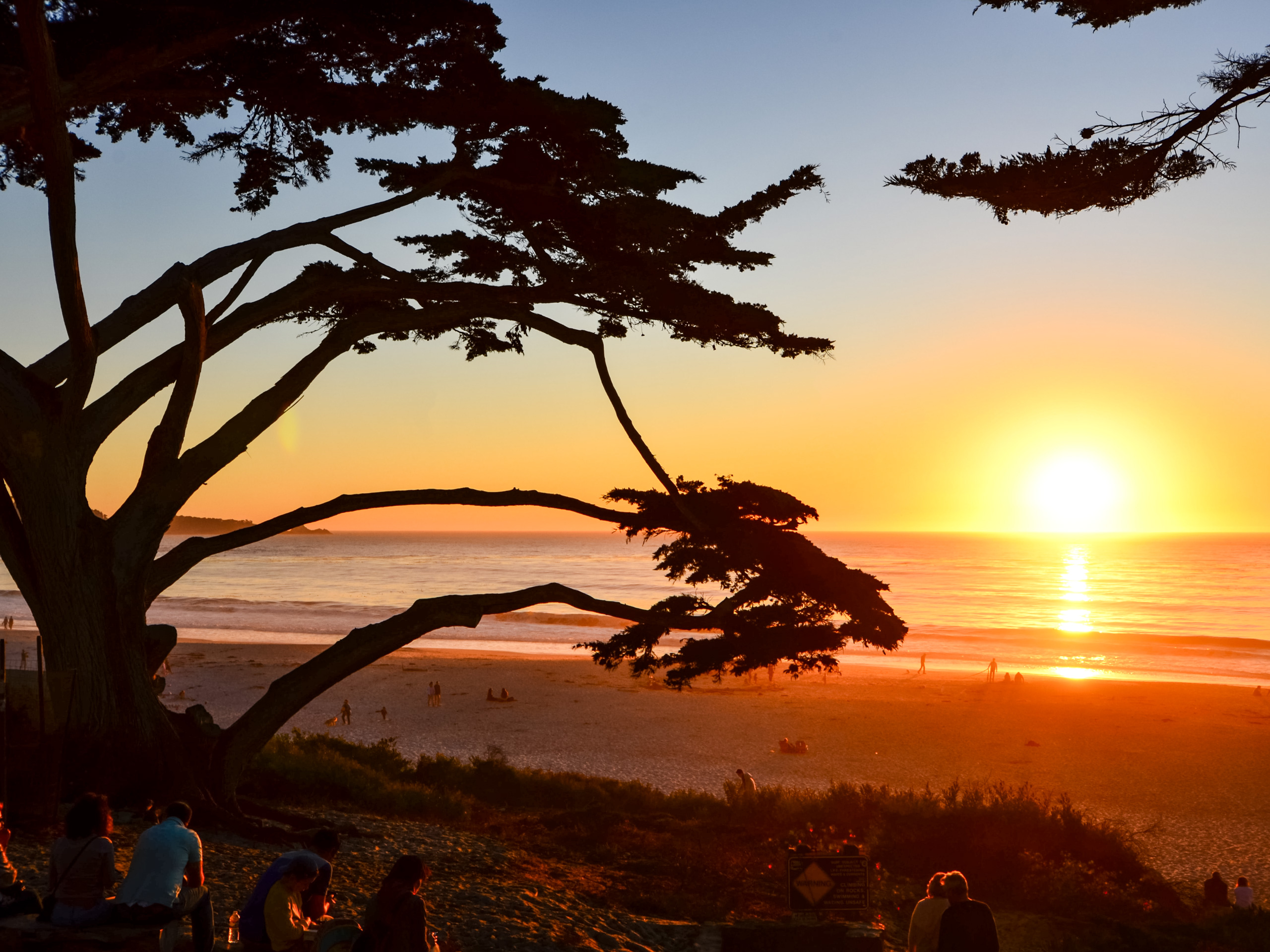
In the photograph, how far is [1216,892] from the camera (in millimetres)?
12648

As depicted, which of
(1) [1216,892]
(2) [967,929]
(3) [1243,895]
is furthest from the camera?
(1) [1216,892]

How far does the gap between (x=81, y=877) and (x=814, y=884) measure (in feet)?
16.8

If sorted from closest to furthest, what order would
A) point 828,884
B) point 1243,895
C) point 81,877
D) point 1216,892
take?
point 81,877, point 828,884, point 1243,895, point 1216,892

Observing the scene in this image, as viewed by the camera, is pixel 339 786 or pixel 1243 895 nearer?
pixel 1243 895

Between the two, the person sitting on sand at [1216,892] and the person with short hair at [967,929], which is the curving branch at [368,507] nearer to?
the person with short hair at [967,929]

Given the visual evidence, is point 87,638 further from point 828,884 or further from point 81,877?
point 828,884

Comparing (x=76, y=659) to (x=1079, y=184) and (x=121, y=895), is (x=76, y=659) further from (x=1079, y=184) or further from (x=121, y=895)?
(x=1079, y=184)

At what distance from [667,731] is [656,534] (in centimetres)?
1869

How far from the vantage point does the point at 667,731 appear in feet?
A: 88.9

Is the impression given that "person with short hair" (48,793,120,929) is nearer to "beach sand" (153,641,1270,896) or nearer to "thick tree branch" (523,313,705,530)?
"thick tree branch" (523,313,705,530)

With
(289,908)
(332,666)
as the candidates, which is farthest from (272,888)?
(332,666)

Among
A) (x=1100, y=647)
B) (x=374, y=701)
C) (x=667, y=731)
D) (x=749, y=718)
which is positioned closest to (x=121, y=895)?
(x=667, y=731)

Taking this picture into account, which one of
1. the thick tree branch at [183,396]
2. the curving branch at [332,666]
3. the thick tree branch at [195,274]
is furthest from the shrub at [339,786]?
the thick tree branch at [195,274]

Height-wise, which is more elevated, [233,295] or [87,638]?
[233,295]
